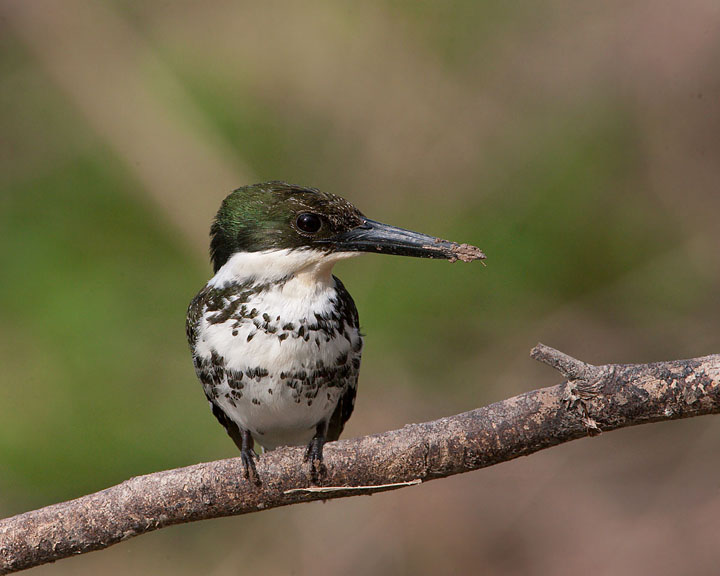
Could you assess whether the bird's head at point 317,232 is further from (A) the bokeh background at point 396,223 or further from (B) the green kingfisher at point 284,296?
(A) the bokeh background at point 396,223

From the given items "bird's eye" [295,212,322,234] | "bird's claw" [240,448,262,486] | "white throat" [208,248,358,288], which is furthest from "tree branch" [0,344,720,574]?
"bird's eye" [295,212,322,234]

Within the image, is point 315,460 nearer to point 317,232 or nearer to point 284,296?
point 284,296

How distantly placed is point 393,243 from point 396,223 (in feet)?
8.14

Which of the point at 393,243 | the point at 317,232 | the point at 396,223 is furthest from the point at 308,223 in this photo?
the point at 396,223

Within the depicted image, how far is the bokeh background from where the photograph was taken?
474 cm

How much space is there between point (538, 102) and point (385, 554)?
266cm

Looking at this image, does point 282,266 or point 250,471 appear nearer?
point 250,471

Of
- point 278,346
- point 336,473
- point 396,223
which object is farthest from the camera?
point 396,223

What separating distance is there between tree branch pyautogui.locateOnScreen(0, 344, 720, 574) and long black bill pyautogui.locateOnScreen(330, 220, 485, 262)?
0.53 m

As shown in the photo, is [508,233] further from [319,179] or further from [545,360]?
[545,360]

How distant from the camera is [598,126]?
5.29 metres

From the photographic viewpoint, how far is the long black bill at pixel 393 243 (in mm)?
2805

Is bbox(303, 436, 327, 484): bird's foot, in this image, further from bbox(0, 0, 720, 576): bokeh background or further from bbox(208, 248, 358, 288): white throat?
bbox(0, 0, 720, 576): bokeh background

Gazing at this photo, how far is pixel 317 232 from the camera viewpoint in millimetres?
2814
